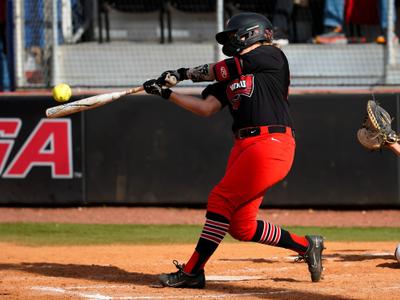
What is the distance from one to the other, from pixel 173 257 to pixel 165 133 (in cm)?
394

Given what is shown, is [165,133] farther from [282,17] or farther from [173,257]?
[173,257]

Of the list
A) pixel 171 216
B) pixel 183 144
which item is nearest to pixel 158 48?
pixel 183 144

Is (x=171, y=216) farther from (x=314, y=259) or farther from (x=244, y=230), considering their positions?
(x=244, y=230)

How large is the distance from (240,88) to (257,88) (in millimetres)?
119

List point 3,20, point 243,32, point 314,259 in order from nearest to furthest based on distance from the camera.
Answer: point 243,32 → point 314,259 → point 3,20

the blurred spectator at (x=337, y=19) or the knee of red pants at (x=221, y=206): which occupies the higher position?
the knee of red pants at (x=221, y=206)

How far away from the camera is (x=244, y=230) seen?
6398 mm

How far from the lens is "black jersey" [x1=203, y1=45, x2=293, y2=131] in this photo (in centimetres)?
634

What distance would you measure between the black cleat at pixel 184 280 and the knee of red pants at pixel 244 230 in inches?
16.8

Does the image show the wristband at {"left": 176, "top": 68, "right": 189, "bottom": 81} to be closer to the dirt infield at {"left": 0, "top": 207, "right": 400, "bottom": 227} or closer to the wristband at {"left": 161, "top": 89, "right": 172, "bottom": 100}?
the wristband at {"left": 161, "top": 89, "right": 172, "bottom": 100}

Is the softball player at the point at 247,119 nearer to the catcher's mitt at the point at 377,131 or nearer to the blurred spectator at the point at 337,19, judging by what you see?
the catcher's mitt at the point at 377,131

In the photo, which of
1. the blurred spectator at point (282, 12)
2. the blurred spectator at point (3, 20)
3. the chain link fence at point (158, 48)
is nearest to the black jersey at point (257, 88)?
the chain link fence at point (158, 48)

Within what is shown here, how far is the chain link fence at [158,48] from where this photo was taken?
13.4m

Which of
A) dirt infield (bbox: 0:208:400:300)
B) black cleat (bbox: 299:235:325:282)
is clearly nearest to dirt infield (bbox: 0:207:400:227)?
dirt infield (bbox: 0:208:400:300)
